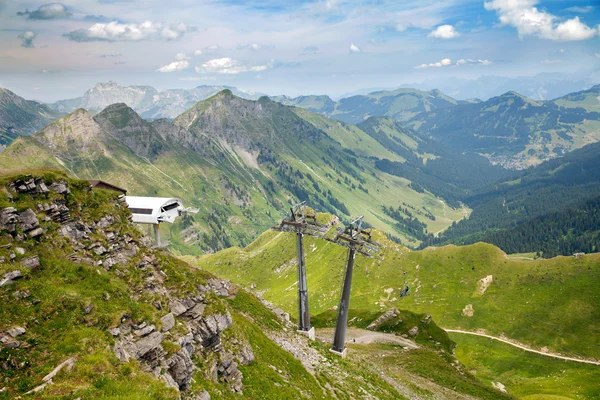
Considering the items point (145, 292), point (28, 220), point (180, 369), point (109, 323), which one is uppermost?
point (28, 220)

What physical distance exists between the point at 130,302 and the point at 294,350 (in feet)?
107

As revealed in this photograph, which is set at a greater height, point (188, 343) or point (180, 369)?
point (180, 369)

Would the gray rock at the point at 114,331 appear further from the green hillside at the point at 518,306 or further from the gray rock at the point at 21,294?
the green hillside at the point at 518,306

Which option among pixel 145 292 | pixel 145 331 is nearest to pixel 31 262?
pixel 145 292

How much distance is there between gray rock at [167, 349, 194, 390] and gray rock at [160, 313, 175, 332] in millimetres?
3322

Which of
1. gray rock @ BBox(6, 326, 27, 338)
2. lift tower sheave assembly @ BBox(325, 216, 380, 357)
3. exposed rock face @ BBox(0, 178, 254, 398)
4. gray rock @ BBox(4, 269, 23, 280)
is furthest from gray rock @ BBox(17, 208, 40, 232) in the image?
lift tower sheave assembly @ BBox(325, 216, 380, 357)

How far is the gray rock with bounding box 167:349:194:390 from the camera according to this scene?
33.8m

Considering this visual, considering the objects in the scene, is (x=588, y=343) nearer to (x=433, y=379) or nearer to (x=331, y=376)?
(x=433, y=379)

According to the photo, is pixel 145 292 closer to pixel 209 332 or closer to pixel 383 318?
pixel 209 332

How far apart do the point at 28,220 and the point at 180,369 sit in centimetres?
1976

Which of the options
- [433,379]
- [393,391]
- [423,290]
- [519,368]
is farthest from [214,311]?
[423,290]

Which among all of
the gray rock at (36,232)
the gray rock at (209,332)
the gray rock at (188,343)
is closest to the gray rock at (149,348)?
the gray rock at (188,343)

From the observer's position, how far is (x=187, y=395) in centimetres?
3328

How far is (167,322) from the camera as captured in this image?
125ft
